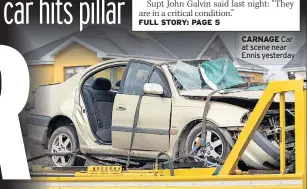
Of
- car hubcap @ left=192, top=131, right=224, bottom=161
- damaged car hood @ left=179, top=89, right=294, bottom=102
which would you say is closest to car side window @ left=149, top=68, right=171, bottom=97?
damaged car hood @ left=179, top=89, right=294, bottom=102

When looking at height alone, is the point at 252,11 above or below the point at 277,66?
above

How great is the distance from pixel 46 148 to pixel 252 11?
3.55m

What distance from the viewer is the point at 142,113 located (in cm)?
720

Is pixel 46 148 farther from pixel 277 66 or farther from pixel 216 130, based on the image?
pixel 277 66

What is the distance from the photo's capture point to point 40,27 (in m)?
10.3

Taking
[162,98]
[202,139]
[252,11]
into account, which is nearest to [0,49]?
[162,98]

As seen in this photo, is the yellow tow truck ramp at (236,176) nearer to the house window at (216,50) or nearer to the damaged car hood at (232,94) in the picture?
the damaged car hood at (232,94)

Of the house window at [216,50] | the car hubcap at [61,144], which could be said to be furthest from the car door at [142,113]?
the house window at [216,50]

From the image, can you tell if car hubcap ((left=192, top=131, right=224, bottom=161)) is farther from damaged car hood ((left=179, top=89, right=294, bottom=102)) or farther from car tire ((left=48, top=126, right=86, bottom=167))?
car tire ((left=48, top=126, right=86, bottom=167))

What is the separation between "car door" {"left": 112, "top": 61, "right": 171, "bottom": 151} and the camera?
709cm

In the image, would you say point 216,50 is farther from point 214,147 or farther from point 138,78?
point 214,147

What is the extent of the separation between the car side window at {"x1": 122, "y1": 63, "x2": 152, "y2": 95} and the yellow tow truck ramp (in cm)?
173

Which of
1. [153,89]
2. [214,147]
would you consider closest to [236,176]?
[214,147]

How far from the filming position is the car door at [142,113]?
23.3ft
